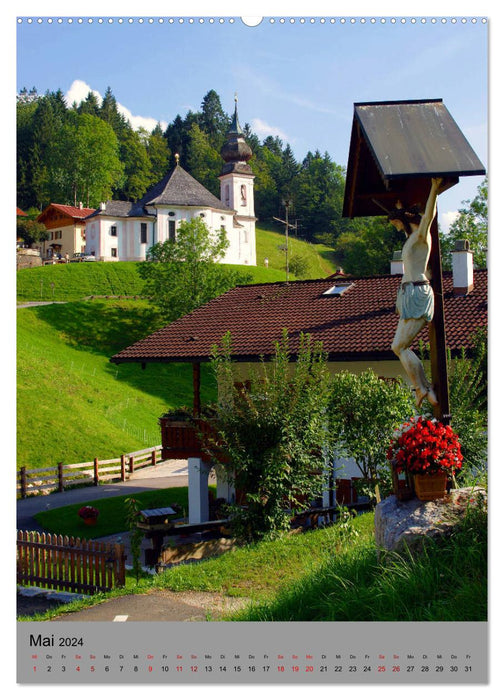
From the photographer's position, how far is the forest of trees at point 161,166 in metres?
10.3

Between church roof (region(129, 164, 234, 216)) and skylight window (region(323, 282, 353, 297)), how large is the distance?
4000 cm

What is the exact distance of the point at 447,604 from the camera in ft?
18.6

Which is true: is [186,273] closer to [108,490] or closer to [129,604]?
[108,490]

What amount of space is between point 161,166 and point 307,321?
35.1m

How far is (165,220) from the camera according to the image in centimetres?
5906

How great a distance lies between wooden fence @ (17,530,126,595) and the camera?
11.6m

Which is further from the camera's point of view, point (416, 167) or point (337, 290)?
point (337, 290)

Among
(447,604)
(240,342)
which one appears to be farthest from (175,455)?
(447,604)

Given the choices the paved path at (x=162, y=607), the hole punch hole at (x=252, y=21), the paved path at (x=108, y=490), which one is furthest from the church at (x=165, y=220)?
the hole punch hole at (x=252, y=21)

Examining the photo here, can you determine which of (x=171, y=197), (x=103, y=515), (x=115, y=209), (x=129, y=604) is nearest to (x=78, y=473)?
(x=103, y=515)

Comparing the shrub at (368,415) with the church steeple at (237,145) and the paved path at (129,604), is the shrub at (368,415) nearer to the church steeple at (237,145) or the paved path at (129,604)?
the church steeple at (237,145)

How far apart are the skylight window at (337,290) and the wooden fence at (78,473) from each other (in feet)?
35.8

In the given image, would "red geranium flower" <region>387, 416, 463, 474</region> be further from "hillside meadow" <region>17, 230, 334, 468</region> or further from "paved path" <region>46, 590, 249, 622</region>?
"hillside meadow" <region>17, 230, 334, 468</region>

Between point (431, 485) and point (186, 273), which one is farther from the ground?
point (186, 273)
